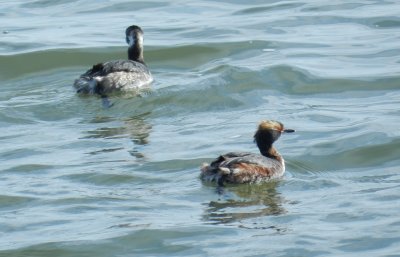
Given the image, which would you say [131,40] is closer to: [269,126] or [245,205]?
[269,126]

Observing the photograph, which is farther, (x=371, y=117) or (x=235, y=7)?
(x=235, y=7)

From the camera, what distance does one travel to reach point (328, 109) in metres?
17.8

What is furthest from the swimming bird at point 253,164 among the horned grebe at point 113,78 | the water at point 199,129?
the horned grebe at point 113,78

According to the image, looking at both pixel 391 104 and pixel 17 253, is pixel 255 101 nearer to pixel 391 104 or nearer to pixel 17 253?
pixel 391 104

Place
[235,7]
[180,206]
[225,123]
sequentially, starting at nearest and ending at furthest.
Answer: [180,206], [225,123], [235,7]

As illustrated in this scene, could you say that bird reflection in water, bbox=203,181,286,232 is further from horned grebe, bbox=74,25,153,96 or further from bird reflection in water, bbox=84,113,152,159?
horned grebe, bbox=74,25,153,96

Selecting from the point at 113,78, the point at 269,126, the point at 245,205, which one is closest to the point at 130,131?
the point at 113,78

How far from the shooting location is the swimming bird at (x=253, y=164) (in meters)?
14.0

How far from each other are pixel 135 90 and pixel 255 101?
175cm

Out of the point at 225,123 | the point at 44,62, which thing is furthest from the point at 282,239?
the point at 44,62

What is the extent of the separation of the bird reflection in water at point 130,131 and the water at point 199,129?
30 millimetres

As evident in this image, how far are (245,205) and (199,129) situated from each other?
3.36 metres

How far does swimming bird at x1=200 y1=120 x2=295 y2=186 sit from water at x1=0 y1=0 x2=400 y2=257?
125 millimetres

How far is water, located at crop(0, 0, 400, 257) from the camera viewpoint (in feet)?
40.8
